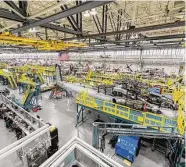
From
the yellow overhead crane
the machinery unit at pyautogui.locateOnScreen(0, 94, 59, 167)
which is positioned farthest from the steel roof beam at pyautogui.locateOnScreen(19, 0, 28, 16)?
the yellow overhead crane

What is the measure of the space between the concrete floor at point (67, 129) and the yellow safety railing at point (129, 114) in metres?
1.71

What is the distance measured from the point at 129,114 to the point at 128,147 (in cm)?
151

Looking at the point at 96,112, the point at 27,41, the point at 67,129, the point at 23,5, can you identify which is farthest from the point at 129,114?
the point at 27,41

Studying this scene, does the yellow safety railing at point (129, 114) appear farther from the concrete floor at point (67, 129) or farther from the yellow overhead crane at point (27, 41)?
the yellow overhead crane at point (27, 41)

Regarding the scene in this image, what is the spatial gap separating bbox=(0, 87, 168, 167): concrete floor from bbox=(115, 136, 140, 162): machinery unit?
30cm

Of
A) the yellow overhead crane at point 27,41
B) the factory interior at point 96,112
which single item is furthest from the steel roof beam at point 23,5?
the yellow overhead crane at point 27,41

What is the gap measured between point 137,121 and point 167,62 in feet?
62.5

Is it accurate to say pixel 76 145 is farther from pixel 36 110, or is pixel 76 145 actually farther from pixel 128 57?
pixel 128 57

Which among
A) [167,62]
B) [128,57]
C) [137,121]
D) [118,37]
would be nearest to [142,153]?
[137,121]

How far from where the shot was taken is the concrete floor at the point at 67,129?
242 inches

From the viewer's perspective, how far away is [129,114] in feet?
21.5

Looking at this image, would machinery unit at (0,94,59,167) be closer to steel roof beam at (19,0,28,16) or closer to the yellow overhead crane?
steel roof beam at (19,0,28,16)

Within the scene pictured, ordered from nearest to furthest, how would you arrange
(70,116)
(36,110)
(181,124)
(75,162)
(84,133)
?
(75,162) → (181,124) → (84,133) → (70,116) → (36,110)

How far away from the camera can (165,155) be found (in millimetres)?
6469
